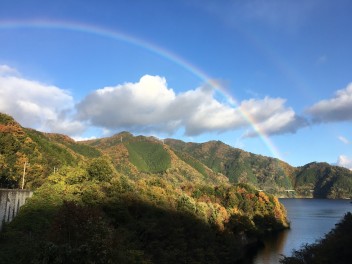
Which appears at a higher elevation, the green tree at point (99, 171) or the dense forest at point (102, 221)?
the green tree at point (99, 171)

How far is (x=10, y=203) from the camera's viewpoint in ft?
177

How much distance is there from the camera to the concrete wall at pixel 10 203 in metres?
51.2

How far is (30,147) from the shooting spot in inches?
4136

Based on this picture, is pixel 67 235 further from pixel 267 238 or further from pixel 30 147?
pixel 267 238

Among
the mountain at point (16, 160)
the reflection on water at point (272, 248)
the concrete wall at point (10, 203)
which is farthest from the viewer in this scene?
the mountain at point (16, 160)

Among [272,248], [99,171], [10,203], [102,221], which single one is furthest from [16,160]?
[272,248]

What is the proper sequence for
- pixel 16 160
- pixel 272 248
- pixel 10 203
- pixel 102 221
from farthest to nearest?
pixel 272 248 < pixel 16 160 < pixel 10 203 < pixel 102 221

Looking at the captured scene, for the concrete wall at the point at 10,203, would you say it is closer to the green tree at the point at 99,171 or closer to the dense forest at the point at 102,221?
the dense forest at the point at 102,221

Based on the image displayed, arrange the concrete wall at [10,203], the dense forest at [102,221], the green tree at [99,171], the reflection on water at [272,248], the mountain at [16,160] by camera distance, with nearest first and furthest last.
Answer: the dense forest at [102,221]
the concrete wall at [10,203]
the green tree at [99,171]
the reflection on water at [272,248]
the mountain at [16,160]

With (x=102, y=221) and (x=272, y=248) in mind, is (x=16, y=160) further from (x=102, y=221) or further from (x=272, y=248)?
(x=272, y=248)

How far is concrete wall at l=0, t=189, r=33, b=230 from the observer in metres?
51.2

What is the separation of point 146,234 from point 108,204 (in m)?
7.65

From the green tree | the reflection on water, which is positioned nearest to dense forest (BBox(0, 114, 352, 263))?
the green tree

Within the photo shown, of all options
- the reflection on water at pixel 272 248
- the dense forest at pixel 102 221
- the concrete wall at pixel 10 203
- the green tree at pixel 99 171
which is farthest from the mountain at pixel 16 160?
the reflection on water at pixel 272 248
